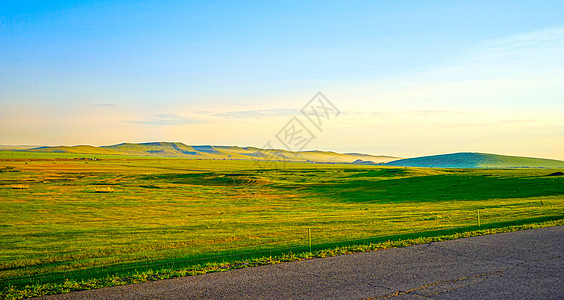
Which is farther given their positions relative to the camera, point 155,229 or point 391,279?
point 155,229

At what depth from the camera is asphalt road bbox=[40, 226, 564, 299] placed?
8609 mm

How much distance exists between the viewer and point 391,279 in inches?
378

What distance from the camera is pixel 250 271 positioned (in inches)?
415

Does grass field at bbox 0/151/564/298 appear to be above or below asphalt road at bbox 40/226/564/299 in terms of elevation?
below

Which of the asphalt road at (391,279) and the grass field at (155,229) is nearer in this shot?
the asphalt road at (391,279)

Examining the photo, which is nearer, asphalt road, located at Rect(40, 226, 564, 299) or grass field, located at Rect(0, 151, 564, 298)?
asphalt road, located at Rect(40, 226, 564, 299)

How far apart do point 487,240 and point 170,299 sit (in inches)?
415

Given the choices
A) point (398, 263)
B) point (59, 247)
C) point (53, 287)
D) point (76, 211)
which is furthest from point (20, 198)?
point (398, 263)

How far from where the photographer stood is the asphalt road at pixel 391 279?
8609 mm

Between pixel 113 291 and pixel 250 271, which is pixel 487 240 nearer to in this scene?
pixel 250 271

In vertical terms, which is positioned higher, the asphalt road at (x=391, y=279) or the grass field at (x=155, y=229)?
the asphalt road at (x=391, y=279)

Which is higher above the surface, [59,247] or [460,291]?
[460,291]

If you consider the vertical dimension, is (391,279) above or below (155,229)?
above

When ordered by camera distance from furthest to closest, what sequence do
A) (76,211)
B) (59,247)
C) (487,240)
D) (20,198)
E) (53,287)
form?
(20,198)
(76,211)
(59,247)
(487,240)
(53,287)
